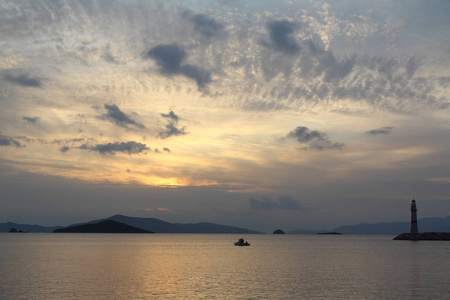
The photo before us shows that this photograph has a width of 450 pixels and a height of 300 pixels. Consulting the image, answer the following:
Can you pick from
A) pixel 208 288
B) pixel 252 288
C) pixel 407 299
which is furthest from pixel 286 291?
pixel 407 299

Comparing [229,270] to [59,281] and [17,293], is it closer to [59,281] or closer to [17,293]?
[59,281]

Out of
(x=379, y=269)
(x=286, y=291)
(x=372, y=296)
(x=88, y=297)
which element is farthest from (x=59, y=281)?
(x=379, y=269)

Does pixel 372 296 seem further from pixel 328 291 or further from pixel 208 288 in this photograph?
pixel 208 288

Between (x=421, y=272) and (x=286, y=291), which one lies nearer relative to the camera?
(x=286, y=291)

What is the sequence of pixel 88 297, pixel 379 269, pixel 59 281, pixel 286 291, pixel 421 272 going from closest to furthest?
pixel 88 297, pixel 286 291, pixel 59 281, pixel 421 272, pixel 379 269

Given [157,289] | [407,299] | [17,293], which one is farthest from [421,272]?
[17,293]

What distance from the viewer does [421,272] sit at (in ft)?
260

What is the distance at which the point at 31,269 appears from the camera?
7950cm

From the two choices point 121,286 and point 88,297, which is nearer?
point 88,297

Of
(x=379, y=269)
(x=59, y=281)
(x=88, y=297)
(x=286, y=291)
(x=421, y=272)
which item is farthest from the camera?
(x=379, y=269)

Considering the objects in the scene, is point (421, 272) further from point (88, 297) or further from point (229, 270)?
point (88, 297)

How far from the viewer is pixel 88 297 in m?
50.0

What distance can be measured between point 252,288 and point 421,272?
41.1 meters

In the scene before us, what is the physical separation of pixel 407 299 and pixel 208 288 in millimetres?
25462
